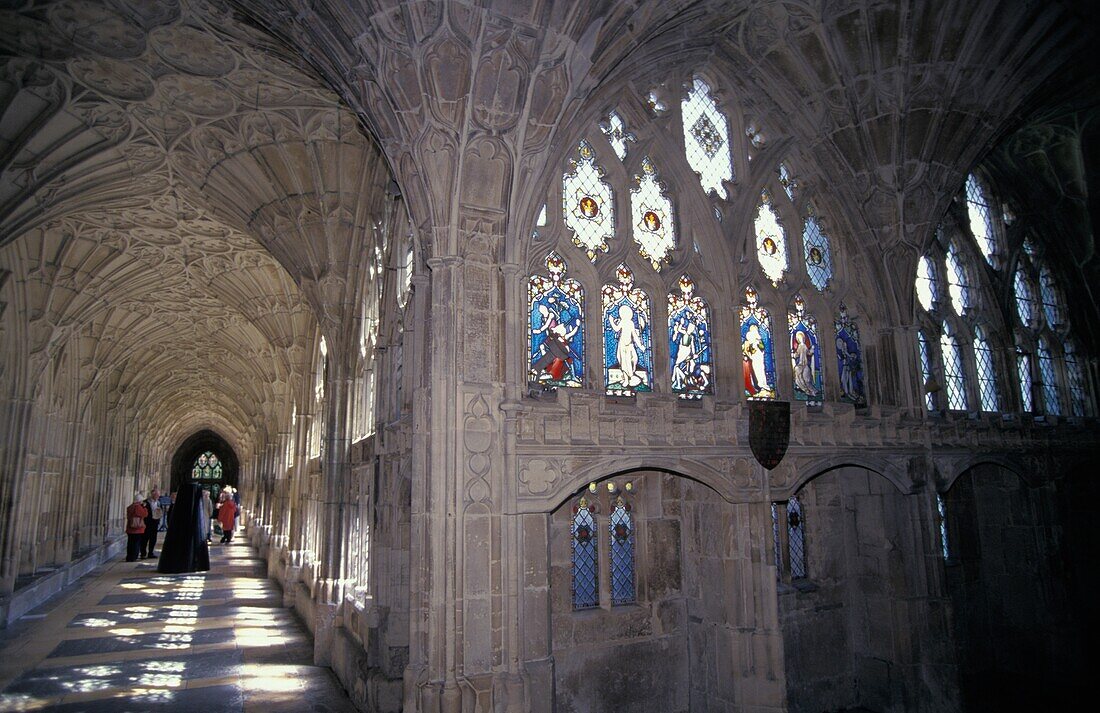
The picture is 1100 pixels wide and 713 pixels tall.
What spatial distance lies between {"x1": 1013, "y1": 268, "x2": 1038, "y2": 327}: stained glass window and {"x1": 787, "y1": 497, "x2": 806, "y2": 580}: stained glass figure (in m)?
6.24

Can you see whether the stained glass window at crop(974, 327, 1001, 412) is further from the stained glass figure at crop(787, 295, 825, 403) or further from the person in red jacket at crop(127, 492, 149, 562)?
the person in red jacket at crop(127, 492, 149, 562)

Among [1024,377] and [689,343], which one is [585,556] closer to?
[689,343]

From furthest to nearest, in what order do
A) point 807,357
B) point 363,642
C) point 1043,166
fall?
point 1043,166
point 807,357
point 363,642

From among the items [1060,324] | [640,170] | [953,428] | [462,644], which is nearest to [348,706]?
[462,644]

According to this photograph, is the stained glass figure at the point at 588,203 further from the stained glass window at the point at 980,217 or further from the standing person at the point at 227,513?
the standing person at the point at 227,513

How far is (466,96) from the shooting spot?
243 inches

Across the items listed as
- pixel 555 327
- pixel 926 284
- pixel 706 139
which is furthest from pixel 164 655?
pixel 926 284

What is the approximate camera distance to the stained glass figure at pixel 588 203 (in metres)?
7.62

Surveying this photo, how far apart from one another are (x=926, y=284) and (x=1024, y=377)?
2603mm

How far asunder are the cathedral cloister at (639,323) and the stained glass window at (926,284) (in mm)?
81

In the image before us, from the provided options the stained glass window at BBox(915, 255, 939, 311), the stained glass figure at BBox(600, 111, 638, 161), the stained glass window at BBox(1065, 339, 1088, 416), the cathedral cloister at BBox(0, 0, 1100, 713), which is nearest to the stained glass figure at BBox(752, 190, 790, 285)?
the cathedral cloister at BBox(0, 0, 1100, 713)

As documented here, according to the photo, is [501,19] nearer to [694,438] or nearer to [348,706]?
[694,438]

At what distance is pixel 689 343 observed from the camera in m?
8.00

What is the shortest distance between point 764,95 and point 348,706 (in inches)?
369
